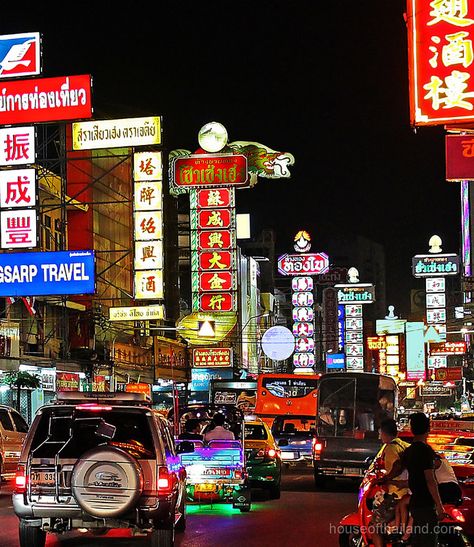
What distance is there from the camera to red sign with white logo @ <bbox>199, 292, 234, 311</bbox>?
47.0 m

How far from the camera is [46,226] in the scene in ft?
136

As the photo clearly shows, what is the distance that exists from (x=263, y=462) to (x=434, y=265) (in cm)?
8418

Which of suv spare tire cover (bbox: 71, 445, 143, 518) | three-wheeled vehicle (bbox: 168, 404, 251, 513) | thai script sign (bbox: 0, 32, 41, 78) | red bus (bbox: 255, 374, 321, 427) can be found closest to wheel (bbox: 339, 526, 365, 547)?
suv spare tire cover (bbox: 71, 445, 143, 518)

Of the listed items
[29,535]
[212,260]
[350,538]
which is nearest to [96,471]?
[29,535]

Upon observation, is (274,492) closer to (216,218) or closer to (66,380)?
(66,380)

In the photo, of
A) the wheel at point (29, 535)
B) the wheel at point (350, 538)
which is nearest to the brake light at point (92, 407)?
the wheel at point (29, 535)

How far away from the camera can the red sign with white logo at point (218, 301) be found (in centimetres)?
4703

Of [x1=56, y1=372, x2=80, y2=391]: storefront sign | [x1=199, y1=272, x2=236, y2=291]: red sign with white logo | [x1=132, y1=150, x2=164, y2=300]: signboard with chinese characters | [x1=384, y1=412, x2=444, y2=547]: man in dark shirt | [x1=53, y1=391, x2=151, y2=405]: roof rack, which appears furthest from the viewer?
[x1=199, y1=272, x2=236, y2=291]: red sign with white logo

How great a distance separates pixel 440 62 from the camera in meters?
19.0

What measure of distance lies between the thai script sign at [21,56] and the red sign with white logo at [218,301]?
15.5 meters

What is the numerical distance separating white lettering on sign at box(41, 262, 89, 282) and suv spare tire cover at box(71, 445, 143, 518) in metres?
20.5

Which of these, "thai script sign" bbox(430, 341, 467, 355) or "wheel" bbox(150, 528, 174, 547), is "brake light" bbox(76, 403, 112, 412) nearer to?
"wheel" bbox(150, 528, 174, 547)

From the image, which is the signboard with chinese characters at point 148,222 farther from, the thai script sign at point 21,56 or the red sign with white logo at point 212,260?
the red sign with white logo at point 212,260

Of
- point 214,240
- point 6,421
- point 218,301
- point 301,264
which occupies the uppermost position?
point 301,264
